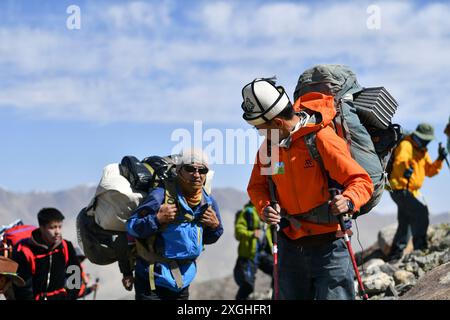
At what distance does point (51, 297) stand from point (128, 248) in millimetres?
1763

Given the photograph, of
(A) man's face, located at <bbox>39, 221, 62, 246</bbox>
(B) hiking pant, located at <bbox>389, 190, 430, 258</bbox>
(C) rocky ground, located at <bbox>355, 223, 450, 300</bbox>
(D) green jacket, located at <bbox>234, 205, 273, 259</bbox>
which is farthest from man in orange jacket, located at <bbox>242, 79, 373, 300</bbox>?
(D) green jacket, located at <bbox>234, 205, 273, 259</bbox>

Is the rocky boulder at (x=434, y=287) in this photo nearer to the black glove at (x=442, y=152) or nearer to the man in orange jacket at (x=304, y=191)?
the man in orange jacket at (x=304, y=191)

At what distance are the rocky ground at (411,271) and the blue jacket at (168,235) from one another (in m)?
1.66

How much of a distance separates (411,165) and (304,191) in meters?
9.91

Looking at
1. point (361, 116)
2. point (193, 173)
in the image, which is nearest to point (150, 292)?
point (193, 173)

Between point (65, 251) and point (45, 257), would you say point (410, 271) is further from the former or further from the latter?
point (45, 257)

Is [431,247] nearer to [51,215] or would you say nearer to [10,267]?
[51,215]

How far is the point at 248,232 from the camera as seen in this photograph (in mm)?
16672

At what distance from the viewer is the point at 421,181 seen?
50.4 ft

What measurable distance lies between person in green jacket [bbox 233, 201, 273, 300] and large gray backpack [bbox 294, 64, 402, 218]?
33.7 feet

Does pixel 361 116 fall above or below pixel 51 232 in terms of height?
above

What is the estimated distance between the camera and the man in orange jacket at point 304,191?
→ 18.6 feet
